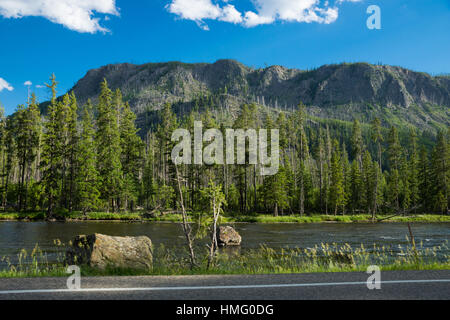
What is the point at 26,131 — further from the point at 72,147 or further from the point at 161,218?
the point at 161,218

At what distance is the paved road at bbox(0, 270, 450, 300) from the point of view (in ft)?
18.0

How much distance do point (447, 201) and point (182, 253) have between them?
62226 mm

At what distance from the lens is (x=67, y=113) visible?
155 feet

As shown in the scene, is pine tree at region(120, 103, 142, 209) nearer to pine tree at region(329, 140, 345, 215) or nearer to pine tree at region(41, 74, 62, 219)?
pine tree at region(41, 74, 62, 219)

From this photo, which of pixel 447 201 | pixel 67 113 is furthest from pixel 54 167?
pixel 447 201

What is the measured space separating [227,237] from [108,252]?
13.1 meters

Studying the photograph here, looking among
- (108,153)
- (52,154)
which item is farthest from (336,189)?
(52,154)

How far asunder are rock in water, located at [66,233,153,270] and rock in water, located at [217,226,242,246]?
36.6 feet

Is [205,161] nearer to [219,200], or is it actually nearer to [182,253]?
[182,253]

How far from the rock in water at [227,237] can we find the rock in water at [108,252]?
Result: 439 inches

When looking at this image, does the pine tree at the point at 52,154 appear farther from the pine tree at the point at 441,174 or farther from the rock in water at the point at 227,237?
the pine tree at the point at 441,174

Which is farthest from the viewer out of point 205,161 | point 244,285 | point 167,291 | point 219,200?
point 205,161

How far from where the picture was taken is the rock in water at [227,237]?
23234mm

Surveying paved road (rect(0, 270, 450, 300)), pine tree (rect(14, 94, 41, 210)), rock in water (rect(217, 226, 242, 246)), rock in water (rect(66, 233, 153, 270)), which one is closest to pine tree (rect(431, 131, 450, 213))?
rock in water (rect(217, 226, 242, 246))
